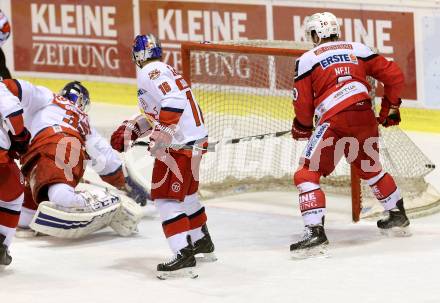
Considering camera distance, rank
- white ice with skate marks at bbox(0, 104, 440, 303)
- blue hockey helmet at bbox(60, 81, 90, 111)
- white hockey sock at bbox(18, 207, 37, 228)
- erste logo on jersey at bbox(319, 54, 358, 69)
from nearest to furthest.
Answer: white ice with skate marks at bbox(0, 104, 440, 303) < erste logo on jersey at bbox(319, 54, 358, 69) < white hockey sock at bbox(18, 207, 37, 228) < blue hockey helmet at bbox(60, 81, 90, 111)

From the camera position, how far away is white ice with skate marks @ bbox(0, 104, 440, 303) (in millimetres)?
6113

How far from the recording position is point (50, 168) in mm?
7055

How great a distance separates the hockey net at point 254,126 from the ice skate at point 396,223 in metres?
0.61

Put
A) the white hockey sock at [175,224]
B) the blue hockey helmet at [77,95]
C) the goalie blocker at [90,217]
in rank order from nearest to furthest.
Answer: the white hockey sock at [175,224], the goalie blocker at [90,217], the blue hockey helmet at [77,95]

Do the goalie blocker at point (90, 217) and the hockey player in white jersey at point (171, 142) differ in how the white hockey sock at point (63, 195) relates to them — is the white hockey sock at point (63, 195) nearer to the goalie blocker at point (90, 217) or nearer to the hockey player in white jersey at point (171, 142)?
the goalie blocker at point (90, 217)

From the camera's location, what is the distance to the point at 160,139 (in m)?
6.43

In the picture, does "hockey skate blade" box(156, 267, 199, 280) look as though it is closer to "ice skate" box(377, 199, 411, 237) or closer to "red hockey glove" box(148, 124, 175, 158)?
"red hockey glove" box(148, 124, 175, 158)

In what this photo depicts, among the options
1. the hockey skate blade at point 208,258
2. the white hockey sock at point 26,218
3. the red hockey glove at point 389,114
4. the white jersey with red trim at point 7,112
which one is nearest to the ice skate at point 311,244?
the hockey skate blade at point 208,258

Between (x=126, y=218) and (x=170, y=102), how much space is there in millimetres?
1101

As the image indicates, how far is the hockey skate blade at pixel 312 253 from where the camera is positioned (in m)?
6.70

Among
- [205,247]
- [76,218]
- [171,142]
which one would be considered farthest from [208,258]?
[76,218]

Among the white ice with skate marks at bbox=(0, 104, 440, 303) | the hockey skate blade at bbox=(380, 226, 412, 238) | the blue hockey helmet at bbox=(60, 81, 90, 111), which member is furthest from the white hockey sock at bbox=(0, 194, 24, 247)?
the hockey skate blade at bbox=(380, 226, 412, 238)

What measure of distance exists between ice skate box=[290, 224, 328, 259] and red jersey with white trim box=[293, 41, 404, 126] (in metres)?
0.53

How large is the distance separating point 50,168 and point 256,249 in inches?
43.0
